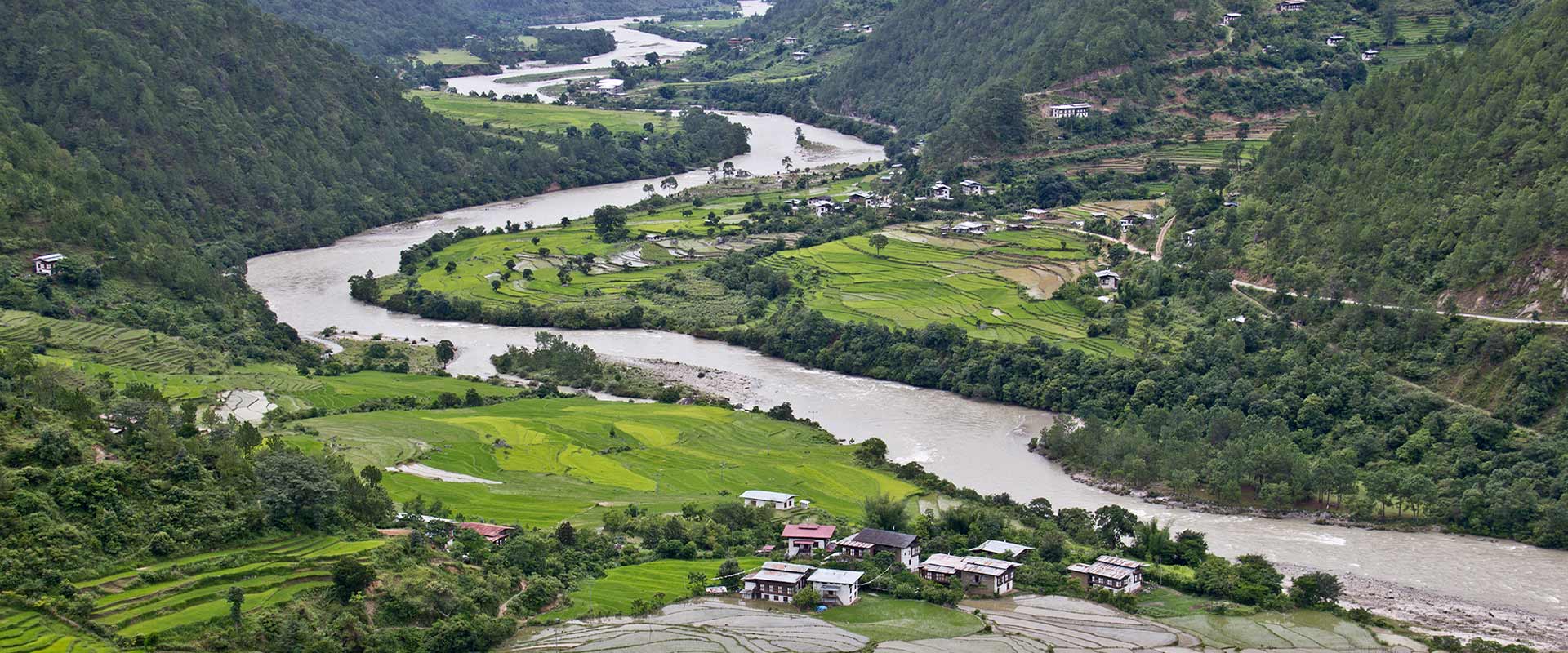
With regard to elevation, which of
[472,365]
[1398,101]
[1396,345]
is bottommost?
[472,365]

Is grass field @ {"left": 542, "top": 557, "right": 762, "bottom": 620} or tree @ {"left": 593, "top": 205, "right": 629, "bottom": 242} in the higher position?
tree @ {"left": 593, "top": 205, "right": 629, "bottom": 242}

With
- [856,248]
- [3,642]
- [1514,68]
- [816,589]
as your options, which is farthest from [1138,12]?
[3,642]

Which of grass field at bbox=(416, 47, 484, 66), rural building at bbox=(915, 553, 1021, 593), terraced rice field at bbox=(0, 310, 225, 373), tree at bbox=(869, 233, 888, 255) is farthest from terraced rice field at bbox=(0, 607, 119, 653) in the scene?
grass field at bbox=(416, 47, 484, 66)

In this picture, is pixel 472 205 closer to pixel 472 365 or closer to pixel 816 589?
pixel 472 365

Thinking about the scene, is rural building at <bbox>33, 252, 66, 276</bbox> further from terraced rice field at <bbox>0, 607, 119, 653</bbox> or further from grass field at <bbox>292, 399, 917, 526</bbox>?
terraced rice field at <bbox>0, 607, 119, 653</bbox>

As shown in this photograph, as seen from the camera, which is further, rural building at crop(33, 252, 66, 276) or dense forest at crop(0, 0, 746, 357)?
dense forest at crop(0, 0, 746, 357)

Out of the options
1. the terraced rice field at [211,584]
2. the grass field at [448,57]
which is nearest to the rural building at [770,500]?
the terraced rice field at [211,584]

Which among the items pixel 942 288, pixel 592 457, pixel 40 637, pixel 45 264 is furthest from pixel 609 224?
pixel 40 637
